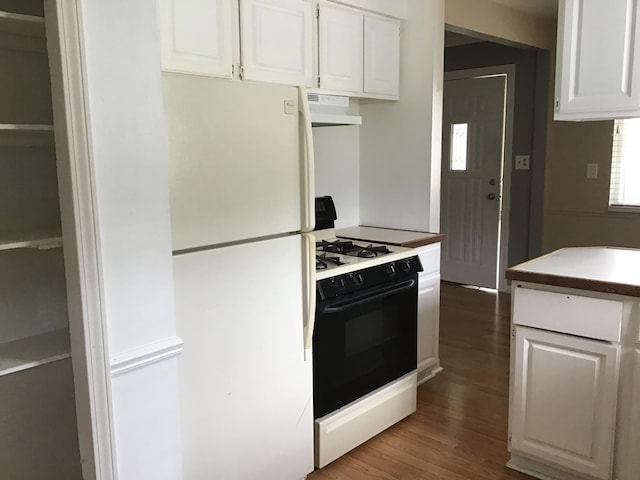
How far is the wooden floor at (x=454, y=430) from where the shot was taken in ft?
7.95

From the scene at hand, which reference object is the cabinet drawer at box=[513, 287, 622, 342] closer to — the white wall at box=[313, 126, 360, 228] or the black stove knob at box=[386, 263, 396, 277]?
the black stove knob at box=[386, 263, 396, 277]

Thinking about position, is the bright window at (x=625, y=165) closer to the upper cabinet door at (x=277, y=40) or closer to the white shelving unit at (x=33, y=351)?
the upper cabinet door at (x=277, y=40)

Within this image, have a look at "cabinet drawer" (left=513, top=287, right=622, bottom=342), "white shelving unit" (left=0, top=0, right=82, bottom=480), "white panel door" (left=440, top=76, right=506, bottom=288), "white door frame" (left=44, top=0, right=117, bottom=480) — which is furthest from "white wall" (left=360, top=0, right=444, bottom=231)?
"white door frame" (left=44, top=0, right=117, bottom=480)

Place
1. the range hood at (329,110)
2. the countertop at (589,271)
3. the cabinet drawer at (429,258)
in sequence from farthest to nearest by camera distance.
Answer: the cabinet drawer at (429,258) < the range hood at (329,110) < the countertop at (589,271)

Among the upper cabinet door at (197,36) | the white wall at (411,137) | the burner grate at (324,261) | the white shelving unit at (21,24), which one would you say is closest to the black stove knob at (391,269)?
the burner grate at (324,261)

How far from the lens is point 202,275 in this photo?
184cm

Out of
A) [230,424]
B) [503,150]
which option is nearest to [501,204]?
[503,150]

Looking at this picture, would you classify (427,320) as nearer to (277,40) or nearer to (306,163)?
(306,163)

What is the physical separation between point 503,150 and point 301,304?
11.6 ft

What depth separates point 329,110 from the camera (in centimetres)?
300

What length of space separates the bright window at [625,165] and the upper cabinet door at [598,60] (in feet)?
7.28

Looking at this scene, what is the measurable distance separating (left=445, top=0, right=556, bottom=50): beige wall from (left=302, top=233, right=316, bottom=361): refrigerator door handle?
6.85ft

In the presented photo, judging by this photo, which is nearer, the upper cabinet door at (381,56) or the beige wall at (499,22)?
the upper cabinet door at (381,56)

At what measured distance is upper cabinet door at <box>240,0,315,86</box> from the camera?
8.11 ft
